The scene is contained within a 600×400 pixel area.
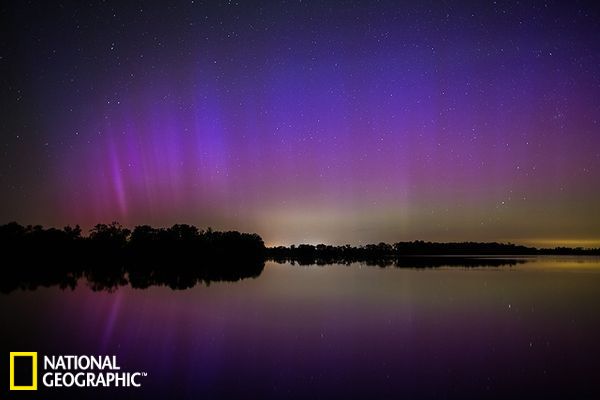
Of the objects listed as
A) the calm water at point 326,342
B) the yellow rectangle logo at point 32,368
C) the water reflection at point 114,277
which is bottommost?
the calm water at point 326,342

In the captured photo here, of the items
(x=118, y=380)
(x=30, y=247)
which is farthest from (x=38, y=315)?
(x=30, y=247)

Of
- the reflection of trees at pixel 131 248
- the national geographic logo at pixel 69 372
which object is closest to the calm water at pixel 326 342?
the national geographic logo at pixel 69 372

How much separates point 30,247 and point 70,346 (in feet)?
278

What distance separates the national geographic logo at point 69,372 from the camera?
10.5 meters

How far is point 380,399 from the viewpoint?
9781mm

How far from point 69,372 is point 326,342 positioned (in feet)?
25.2

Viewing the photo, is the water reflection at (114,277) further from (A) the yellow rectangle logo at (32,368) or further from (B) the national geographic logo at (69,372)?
(B) the national geographic logo at (69,372)

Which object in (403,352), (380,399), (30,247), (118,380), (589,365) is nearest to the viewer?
(380,399)

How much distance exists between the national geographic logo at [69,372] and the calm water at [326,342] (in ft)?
1.31

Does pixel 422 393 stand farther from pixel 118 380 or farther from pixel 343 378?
pixel 118 380

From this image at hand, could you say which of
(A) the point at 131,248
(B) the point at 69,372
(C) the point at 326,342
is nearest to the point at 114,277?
(C) the point at 326,342

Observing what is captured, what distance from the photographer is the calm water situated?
10.6m

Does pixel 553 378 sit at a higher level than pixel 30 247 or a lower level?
lower

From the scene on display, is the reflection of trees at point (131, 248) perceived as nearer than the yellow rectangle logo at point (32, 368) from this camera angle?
No
